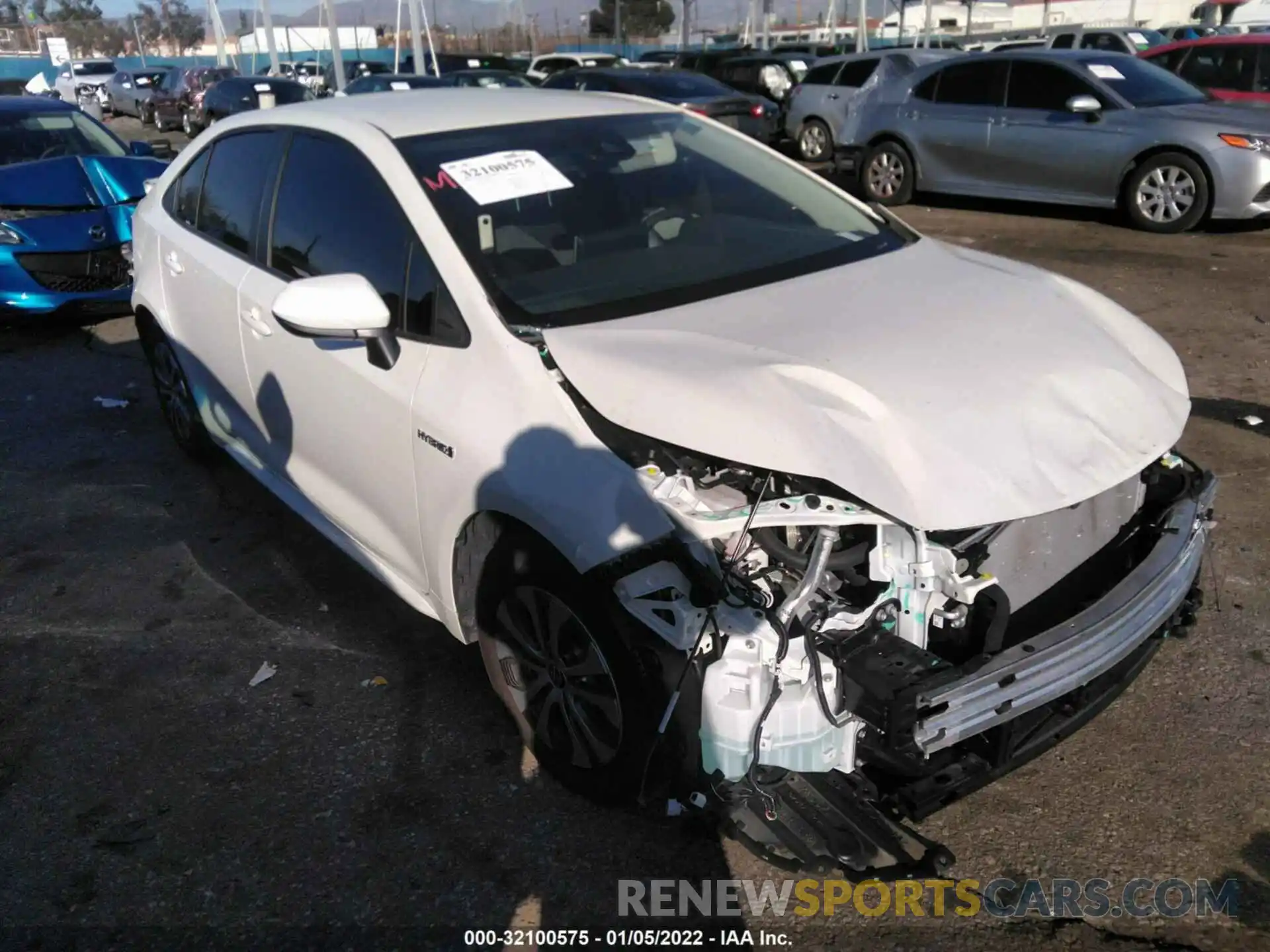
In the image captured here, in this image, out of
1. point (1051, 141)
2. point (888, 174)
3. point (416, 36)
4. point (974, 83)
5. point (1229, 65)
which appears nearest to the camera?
point (1051, 141)

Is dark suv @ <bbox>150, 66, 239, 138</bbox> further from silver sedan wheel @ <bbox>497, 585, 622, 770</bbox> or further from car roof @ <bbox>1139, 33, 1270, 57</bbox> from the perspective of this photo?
silver sedan wheel @ <bbox>497, 585, 622, 770</bbox>

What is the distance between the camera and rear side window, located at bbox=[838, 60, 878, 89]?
13875 millimetres

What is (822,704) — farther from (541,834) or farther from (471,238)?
(471,238)

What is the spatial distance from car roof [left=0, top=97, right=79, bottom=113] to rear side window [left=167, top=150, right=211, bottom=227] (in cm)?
543

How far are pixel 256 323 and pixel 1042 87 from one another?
880 cm

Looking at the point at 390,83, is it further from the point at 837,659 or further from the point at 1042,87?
the point at 837,659

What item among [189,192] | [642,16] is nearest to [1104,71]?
[189,192]

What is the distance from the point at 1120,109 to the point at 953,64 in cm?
204

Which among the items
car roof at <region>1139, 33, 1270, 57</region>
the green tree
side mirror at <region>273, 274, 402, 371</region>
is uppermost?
the green tree

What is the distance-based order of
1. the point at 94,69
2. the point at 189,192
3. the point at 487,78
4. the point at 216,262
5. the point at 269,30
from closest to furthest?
the point at 216,262 → the point at 189,192 → the point at 487,78 → the point at 269,30 → the point at 94,69

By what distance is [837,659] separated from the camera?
2.28 meters

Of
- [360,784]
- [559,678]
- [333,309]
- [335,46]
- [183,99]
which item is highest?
[335,46]

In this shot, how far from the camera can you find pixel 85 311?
7.75 metres

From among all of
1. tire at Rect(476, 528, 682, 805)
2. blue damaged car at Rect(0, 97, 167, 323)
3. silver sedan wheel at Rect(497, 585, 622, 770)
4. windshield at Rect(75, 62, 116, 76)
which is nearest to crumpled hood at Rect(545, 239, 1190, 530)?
tire at Rect(476, 528, 682, 805)
